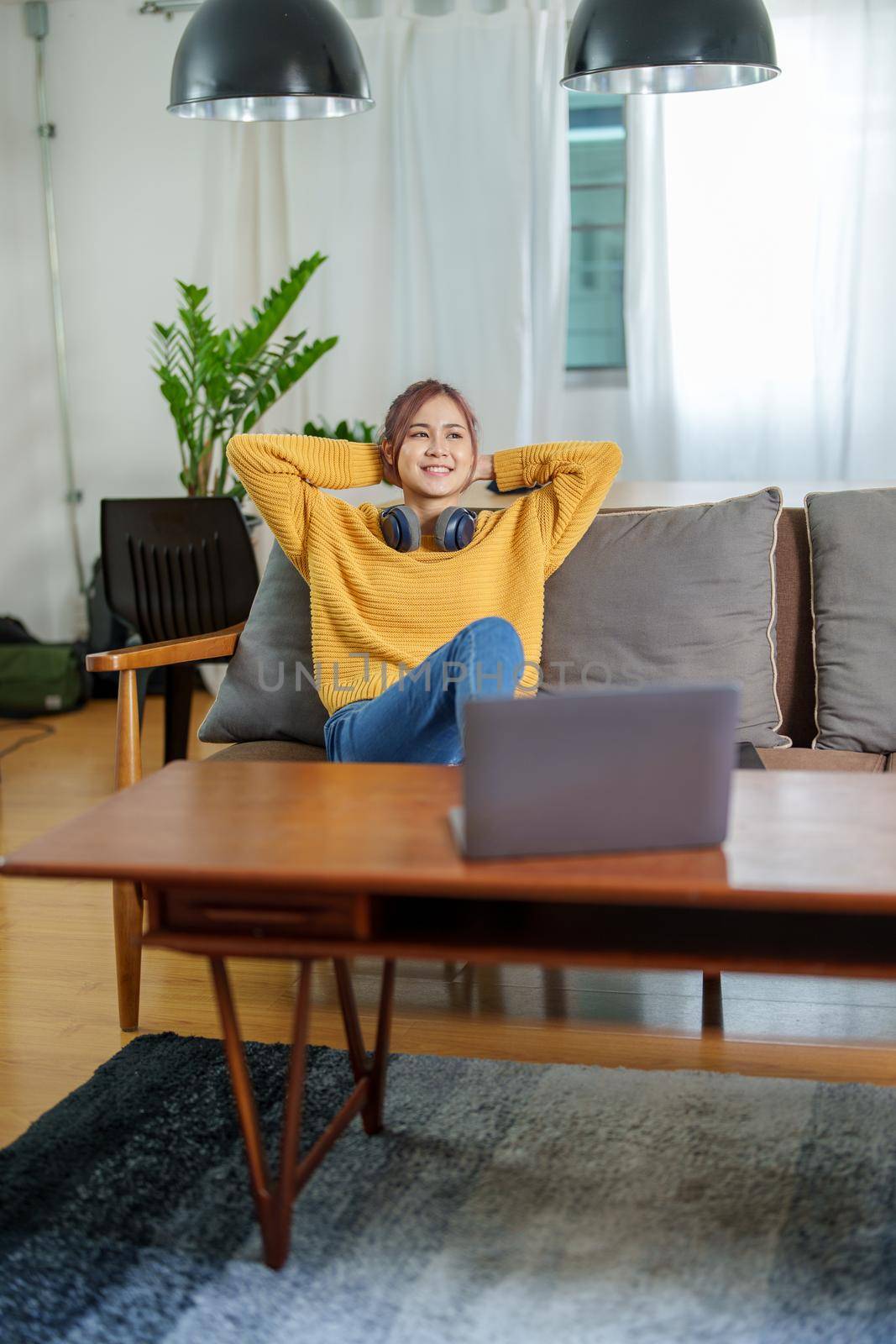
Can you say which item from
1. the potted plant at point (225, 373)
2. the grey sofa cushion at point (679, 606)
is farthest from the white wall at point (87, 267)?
the grey sofa cushion at point (679, 606)

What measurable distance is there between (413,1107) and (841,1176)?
A: 552 mm

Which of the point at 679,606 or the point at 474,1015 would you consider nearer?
the point at 474,1015

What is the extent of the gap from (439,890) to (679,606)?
1.30 meters

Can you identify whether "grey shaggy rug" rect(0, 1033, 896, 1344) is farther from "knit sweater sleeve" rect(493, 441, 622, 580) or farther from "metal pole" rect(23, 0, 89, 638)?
"metal pole" rect(23, 0, 89, 638)

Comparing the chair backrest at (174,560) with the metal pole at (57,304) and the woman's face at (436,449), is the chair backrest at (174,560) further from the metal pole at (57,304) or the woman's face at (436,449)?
the metal pole at (57,304)

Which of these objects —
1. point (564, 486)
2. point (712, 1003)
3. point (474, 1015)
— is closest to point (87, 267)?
point (564, 486)

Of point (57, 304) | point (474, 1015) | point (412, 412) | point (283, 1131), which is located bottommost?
point (474, 1015)

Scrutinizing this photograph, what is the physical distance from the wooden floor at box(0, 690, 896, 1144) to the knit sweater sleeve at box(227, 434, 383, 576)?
0.76m

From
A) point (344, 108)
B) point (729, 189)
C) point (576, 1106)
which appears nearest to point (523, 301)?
point (729, 189)

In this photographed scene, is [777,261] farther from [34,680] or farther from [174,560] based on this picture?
[34,680]

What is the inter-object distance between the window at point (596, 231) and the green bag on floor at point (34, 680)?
7.01ft

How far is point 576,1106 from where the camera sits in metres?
1.82

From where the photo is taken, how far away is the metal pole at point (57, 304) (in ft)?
16.6

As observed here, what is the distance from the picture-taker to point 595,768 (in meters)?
1.24
